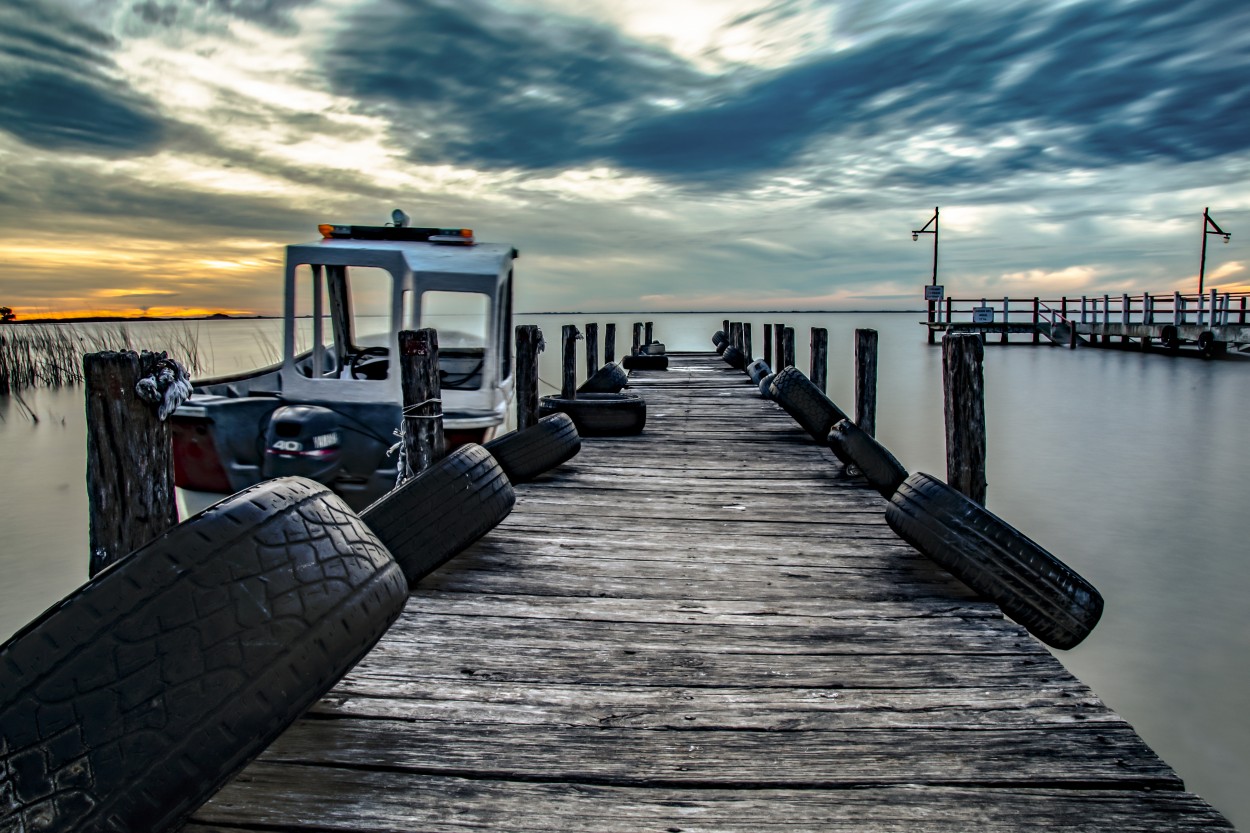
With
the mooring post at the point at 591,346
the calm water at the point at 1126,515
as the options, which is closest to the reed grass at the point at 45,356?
the calm water at the point at 1126,515

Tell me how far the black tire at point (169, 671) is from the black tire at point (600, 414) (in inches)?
205

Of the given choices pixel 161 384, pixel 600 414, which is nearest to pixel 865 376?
pixel 600 414

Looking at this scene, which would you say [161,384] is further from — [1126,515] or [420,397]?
[1126,515]

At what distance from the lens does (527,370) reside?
6152mm

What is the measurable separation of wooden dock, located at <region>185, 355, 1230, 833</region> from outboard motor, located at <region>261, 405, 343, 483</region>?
300cm

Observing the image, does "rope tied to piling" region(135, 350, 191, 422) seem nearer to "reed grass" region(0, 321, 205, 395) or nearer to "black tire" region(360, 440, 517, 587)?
"black tire" region(360, 440, 517, 587)

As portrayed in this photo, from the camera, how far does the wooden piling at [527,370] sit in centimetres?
604

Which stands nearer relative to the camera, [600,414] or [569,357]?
[600,414]

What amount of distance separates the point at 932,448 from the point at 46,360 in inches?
921

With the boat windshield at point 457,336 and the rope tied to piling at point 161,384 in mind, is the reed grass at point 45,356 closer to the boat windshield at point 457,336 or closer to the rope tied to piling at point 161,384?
the boat windshield at point 457,336

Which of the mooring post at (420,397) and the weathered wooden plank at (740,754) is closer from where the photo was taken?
the weathered wooden plank at (740,754)

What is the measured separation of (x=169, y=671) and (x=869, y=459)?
4.48 metres

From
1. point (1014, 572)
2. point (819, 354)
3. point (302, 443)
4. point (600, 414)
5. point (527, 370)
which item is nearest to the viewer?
point (1014, 572)

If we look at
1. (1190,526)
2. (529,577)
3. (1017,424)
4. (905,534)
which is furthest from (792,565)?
(1017,424)
